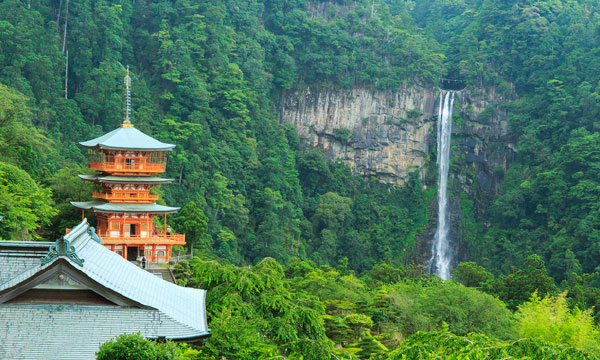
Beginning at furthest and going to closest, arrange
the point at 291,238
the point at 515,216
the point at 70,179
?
the point at 515,216 < the point at 291,238 < the point at 70,179

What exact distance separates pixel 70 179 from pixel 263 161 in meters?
25.7

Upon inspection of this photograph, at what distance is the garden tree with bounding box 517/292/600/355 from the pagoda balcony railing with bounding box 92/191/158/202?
49.6ft

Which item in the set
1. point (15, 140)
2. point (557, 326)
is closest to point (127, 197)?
point (15, 140)

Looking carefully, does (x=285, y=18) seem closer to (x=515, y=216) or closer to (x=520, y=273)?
(x=515, y=216)

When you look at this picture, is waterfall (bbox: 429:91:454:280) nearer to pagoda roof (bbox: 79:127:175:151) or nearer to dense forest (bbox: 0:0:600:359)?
dense forest (bbox: 0:0:600:359)

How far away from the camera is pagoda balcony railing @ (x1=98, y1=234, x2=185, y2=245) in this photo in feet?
96.1

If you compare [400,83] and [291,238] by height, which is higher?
[400,83]

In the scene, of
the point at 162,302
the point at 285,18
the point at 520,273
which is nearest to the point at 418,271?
the point at 520,273

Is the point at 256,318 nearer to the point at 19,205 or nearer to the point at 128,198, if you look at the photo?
the point at 19,205

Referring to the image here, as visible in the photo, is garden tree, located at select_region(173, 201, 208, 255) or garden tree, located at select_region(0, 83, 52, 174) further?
Result: garden tree, located at select_region(173, 201, 208, 255)

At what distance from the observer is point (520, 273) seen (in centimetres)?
3828

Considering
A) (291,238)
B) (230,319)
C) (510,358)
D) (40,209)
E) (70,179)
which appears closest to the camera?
(510,358)

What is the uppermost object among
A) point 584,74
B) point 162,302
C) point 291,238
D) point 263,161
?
point 584,74

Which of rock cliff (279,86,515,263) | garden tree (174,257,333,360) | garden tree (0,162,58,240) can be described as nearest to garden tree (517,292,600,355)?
garden tree (174,257,333,360)
